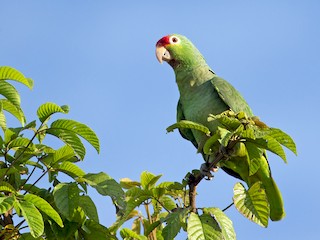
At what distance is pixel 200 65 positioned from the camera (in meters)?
4.68

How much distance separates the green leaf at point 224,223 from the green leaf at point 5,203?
0.84 meters

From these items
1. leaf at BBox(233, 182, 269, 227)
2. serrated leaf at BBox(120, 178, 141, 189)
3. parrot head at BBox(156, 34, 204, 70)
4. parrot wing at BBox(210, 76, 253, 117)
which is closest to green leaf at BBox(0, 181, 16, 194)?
serrated leaf at BBox(120, 178, 141, 189)

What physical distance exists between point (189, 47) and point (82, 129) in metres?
2.40

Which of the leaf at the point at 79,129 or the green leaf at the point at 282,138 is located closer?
the green leaf at the point at 282,138

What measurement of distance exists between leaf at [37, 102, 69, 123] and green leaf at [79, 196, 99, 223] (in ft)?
1.33

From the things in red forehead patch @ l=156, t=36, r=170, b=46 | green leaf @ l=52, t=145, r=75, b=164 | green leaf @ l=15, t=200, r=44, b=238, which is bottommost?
green leaf @ l=15, t=200, r=44, b=238

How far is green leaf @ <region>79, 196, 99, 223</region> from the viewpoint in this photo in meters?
2.58

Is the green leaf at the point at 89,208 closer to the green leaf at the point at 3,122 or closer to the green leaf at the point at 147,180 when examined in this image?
the green leaf at the point at 147,180

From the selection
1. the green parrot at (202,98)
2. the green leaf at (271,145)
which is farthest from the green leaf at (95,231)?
the green parrot at (202,98)

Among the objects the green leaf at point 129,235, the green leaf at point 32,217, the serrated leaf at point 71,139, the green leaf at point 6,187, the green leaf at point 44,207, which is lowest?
the green leaf at point 32,217

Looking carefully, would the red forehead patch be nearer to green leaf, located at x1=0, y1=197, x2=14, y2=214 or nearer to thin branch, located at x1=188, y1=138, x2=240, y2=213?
thin branch, located at x1=188, y1=138, x2=240, y2=213

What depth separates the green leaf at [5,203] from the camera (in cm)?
225

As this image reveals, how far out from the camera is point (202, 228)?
2.42 metres

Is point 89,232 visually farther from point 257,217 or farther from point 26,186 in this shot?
point 257,217
